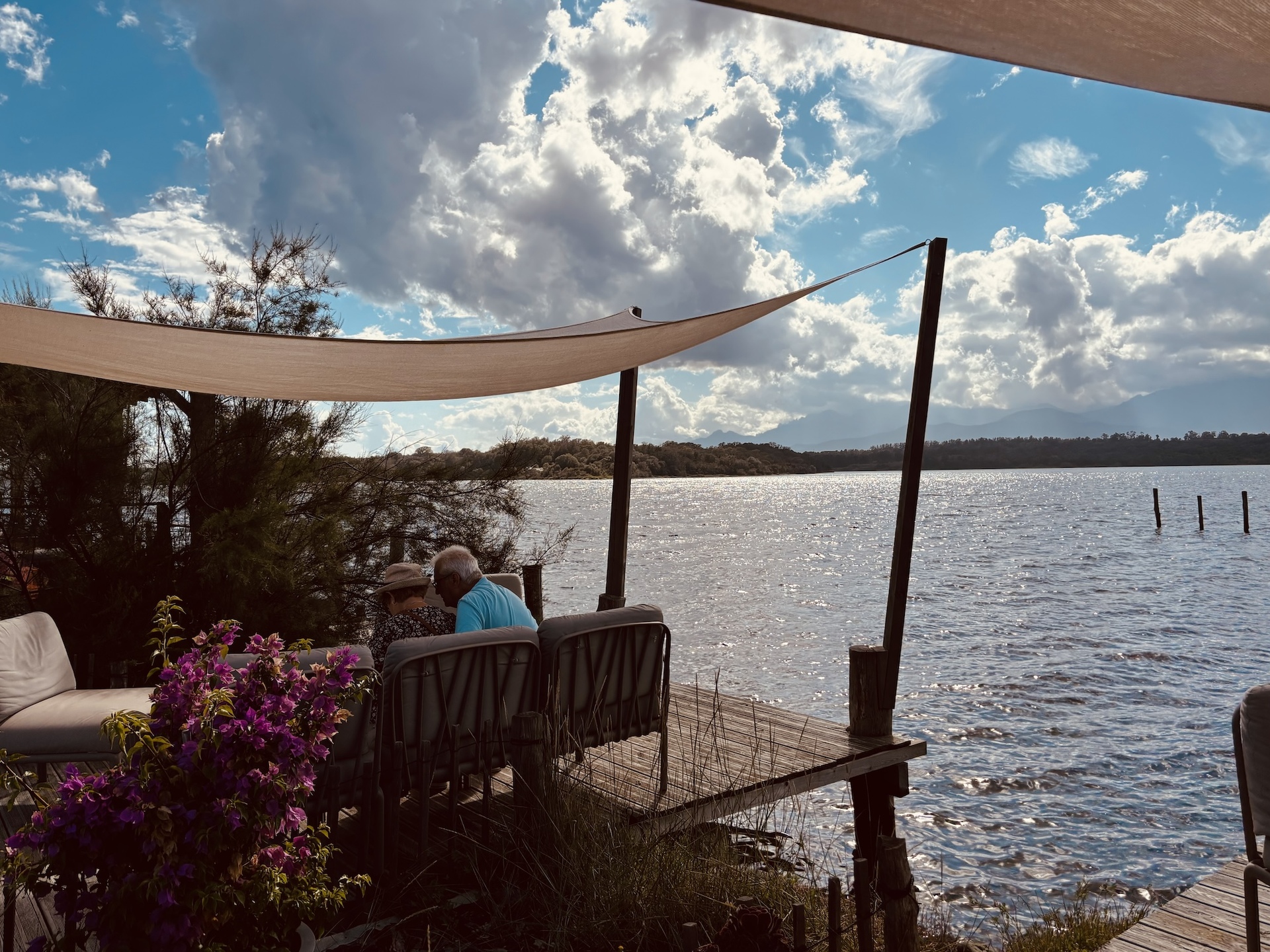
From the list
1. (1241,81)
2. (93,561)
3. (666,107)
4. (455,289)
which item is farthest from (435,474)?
(1241,81)

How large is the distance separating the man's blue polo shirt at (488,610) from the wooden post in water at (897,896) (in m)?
1.63

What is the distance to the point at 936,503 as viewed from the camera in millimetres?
63594

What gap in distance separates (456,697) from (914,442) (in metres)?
2.64

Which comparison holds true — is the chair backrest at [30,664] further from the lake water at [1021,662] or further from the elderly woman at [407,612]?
the lake water at [1021,662]

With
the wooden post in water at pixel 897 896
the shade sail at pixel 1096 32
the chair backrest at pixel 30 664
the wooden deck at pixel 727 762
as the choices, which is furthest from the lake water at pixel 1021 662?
the chair backrest at pixel 30 664

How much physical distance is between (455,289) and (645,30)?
276cm

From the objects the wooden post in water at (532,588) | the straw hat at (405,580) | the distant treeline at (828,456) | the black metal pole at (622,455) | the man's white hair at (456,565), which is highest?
the distant treeline at (828,456)

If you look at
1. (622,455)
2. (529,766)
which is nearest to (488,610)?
(529,766)

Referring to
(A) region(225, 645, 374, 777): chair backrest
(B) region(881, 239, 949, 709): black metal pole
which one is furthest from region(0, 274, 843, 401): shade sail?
(A) region(225, 645, 374, 777): chair backrest

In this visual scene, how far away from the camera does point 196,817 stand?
1513mm

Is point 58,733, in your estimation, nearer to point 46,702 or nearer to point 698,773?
point 46,702

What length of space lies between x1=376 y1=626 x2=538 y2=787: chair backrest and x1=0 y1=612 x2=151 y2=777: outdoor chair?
1025 millimetres

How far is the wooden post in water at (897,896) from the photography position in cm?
197

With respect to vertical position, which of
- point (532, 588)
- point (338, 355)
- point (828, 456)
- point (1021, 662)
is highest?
point (828, 456)
